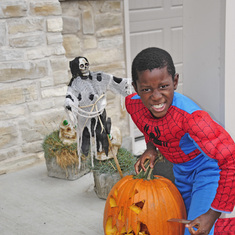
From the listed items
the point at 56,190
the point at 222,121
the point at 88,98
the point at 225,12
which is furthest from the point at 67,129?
the point at 225,12

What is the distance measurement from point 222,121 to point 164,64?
21.8 inches

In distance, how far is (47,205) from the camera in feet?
10.3

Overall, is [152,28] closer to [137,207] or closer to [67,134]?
[67,134]

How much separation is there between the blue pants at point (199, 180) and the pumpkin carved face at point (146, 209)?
0.08 metres

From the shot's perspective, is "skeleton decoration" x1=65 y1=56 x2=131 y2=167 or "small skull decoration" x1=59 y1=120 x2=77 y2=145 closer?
"skeleton decoration" x1=65 y1=56 x2=131 y2=167

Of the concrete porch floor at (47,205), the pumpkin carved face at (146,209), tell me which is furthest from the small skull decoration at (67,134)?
the pumpkin carved face at (146,209)

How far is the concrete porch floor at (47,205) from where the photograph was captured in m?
2.75

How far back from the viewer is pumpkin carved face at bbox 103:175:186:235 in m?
1.95

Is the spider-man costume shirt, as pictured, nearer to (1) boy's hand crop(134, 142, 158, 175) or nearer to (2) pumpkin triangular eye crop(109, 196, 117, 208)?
(1) boy's hand crop(134, 142, 158, 175)

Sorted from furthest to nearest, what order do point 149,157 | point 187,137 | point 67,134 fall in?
point 67,134, point 149,157, point 187,137

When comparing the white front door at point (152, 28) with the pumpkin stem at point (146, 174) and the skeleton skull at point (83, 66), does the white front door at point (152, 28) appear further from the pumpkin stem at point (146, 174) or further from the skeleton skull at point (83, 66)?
the pumpkin stem at point (146, 174)

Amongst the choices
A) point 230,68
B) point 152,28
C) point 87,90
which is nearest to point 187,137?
point 230,68

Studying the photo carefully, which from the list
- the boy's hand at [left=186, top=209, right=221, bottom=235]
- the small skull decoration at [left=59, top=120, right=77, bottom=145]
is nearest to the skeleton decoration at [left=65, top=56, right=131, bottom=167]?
the small skull decoration at [left=59, top=120, right=77, bottom=145]

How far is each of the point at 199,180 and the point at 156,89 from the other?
496 mm
